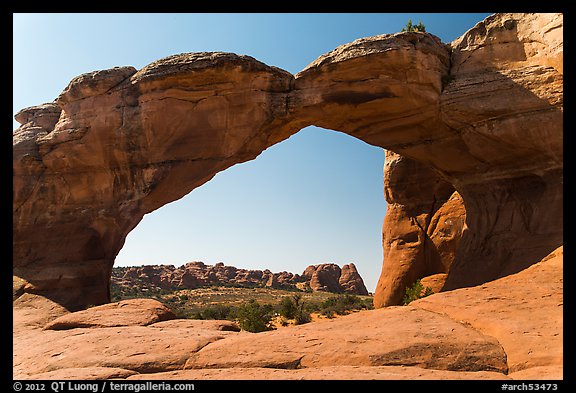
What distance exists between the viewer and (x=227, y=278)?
256ft

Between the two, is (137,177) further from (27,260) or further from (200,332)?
(200,332)

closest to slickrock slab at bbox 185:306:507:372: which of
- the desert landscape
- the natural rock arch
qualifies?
the desert landscape

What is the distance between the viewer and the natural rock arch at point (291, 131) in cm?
1300

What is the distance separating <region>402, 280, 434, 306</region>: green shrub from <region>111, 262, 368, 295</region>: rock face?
146ft

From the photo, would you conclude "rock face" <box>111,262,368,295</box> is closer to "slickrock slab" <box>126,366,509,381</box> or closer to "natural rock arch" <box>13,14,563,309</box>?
"natural rock arch" <box>13,14,563,309</box>

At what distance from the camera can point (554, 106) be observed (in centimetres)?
1204

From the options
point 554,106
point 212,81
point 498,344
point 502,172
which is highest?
point 212,81

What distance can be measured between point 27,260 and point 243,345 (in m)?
13.0

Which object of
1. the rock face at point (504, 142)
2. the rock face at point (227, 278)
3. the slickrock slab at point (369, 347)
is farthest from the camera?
the rock face at point (227, 278)

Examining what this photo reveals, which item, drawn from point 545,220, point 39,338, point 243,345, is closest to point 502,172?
point 545,220

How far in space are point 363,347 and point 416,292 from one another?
13071mm

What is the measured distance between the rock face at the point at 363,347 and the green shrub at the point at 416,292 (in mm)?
9584

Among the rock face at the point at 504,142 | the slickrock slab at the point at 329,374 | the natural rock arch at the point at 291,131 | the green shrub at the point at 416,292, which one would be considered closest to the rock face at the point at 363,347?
the slickrock slab at the point at 329,374

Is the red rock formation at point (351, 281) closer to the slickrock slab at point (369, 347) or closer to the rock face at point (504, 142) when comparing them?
the rock face at point (504, 142)
